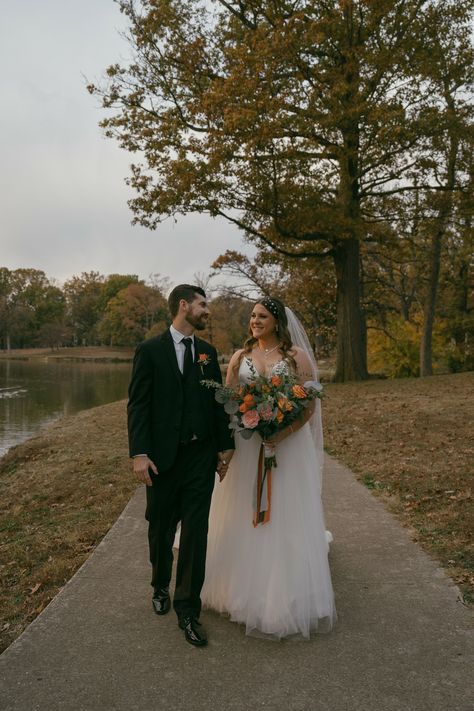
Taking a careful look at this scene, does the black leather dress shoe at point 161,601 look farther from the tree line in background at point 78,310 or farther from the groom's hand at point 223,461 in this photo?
the tree line in background at point 78,310

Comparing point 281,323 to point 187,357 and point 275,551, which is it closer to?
point 187,357

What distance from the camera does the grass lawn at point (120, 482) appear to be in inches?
204

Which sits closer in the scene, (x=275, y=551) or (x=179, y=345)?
(x=275, y=551)

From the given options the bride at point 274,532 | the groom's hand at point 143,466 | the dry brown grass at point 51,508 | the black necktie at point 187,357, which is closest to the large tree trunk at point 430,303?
the dry brown grass at point 51,508

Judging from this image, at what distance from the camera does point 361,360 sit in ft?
72.9

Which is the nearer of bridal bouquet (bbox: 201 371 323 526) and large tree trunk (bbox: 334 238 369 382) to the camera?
bridal bouquet (bbox: 201 371 323 526)

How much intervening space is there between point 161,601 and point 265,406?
1554 mm

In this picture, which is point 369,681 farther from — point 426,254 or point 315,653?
point 426,254

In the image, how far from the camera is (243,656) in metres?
3.47

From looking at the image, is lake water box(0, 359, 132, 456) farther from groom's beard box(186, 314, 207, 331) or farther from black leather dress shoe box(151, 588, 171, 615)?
groom's beard box(186, 314, 207, 331)

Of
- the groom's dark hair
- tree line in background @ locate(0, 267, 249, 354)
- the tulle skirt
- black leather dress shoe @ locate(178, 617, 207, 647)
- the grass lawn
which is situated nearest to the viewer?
black leather dress shoe @ locate(178, 617, 207, 647)

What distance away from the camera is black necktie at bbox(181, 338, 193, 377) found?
4.11 meters

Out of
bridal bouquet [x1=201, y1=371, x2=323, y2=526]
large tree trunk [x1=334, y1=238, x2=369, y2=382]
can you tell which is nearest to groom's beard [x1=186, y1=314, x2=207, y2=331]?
bridal bouquet [x1=201, y1=371, x2=323, y2=526]

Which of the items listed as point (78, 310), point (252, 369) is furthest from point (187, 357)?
point (78, 310)
